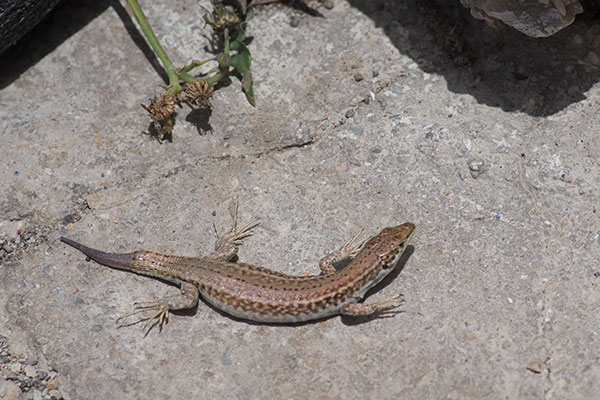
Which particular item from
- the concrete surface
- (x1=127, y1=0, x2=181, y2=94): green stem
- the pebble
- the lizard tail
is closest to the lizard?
the lizard tail

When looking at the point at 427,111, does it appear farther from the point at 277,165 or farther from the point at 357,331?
the point at 357,331

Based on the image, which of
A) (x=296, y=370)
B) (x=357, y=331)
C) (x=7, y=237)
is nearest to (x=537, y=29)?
(x=357, y=331)

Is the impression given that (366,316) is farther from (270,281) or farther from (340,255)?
(270,281)

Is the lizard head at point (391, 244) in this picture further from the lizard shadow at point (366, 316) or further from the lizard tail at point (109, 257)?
the lizard tail at point (109, 257)

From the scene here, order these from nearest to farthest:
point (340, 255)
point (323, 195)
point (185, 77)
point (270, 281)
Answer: point (270, 281) → point (340, 255) → point (323, 195) → point (185, 77)

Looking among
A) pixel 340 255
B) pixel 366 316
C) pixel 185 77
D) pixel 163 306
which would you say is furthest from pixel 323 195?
pixel 185 77

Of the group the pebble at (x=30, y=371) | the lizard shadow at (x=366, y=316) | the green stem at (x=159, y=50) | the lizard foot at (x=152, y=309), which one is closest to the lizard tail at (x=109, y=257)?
the lizard foot at (x=152, y=309)

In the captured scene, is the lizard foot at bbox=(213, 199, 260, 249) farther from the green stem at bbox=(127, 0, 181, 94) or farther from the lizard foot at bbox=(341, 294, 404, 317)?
the green stem at bbox=(127, 0, 181, 94)
